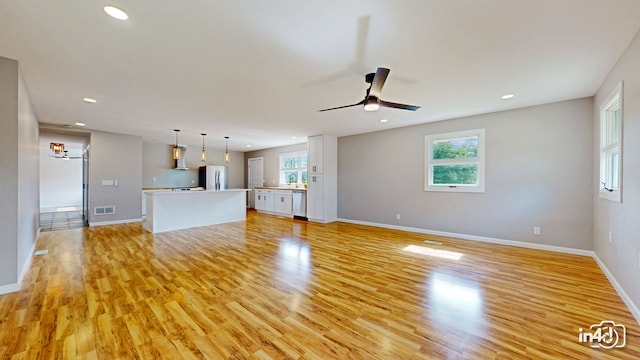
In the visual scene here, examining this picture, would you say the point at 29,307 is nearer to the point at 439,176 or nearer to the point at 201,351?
the point at 201,351

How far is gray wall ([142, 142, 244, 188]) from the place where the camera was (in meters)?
8.24

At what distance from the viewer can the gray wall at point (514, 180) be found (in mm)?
3918

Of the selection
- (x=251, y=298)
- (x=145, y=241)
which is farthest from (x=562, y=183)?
(x=145, y=241)

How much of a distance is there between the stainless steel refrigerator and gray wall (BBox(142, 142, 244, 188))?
0.34 metres

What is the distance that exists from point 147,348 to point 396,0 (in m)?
2.93

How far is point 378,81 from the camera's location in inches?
100.0

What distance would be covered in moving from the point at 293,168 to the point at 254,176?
2277 mm

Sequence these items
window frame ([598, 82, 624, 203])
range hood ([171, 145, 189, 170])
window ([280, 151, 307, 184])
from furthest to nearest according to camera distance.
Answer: window ([280, 151, 307, 184]) → range hood ([171, 145, 189, 170]) → window frame ([598, 82, 624, 203])

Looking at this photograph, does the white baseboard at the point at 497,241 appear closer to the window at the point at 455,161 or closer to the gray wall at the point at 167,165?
the window at the point at 455,161

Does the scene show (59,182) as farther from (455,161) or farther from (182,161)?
(455,161)

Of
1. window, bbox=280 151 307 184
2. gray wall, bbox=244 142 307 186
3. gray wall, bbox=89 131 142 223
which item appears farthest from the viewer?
gray wall, bbox=244 142 307 186

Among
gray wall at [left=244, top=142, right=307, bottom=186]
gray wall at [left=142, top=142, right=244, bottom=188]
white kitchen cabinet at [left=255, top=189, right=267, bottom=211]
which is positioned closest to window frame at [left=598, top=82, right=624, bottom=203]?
gray wall at [left=244, top=142, right=307, bottom=186]

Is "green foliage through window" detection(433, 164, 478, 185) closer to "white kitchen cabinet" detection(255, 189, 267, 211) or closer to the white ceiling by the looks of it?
the white ceiling

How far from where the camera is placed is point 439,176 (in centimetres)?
537
